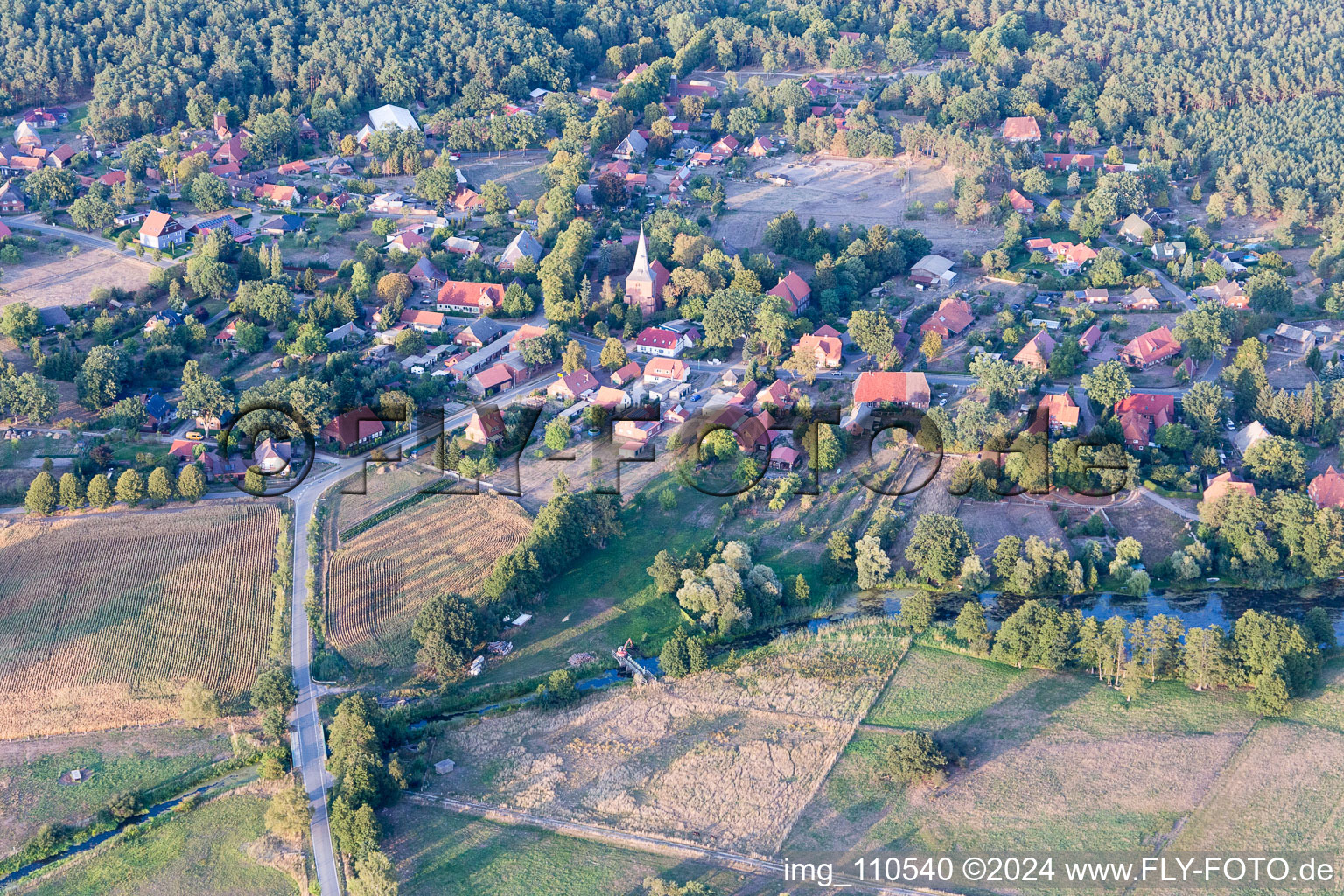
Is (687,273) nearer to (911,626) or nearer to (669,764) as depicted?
(911,626)

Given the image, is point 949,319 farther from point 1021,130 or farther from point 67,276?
point 67,276

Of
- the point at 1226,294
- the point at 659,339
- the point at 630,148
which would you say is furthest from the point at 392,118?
the point at 1226,294

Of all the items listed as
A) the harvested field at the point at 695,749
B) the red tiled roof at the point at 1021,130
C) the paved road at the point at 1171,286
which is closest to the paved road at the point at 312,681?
the harvested field at the point at 695,749

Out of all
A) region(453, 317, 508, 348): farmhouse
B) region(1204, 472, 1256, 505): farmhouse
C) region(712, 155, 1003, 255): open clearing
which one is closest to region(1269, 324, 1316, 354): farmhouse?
region(1204, 472, 1256, 505): farmhouse

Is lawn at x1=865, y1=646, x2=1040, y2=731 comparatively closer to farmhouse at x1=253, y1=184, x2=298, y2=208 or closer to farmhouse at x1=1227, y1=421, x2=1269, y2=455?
farmhouse at x1=1227, y1=421, x2=1269, y2=455

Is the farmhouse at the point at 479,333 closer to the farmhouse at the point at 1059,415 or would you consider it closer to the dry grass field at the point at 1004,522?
the dry grass field at the point at 1004,522

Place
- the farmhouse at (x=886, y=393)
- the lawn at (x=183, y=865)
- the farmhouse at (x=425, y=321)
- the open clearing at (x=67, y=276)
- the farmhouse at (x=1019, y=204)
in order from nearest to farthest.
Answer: the lawn at (x=183, y=865) → the farmhouse at (x=886, y=393) → the farmhouse at (x=425, y=321) → the open clearing at (x=67, y=276) → the farmhouse at (x=1019, y=204)
